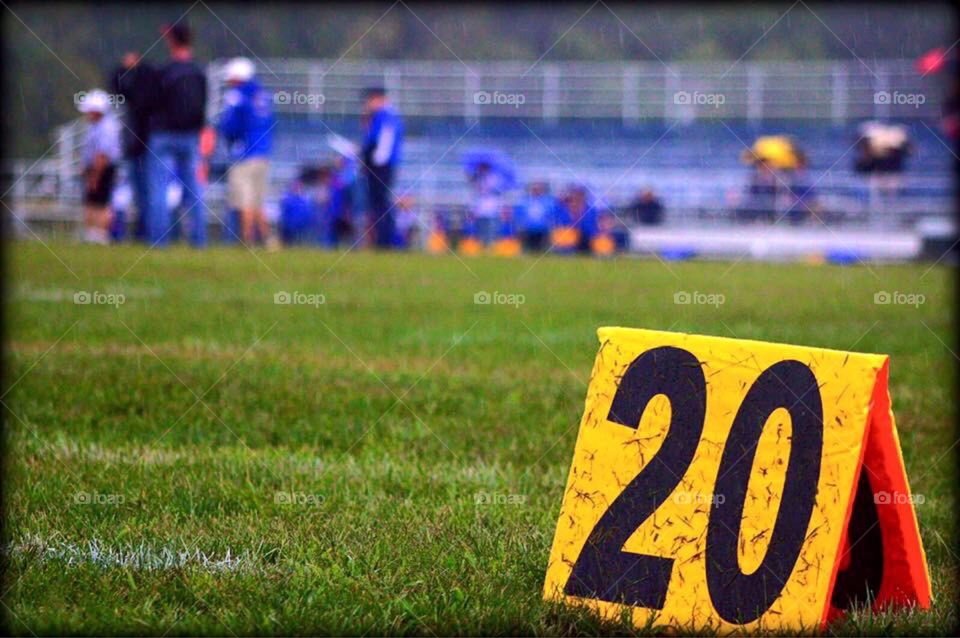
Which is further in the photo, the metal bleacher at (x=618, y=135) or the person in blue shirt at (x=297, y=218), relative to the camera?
the metal bleacher at (x=618, y=135)

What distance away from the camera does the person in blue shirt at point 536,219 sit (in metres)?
23.4

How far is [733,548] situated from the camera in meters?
3.38

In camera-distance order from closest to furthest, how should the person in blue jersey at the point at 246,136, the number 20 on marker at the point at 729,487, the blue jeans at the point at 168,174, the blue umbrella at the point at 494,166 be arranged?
the number 20 on marker at the point at 729,487 < the blue jeans at the point at 168,174 < the person in blue jersey at the point at 246,136 < the blue umbrella at the point at 494,166

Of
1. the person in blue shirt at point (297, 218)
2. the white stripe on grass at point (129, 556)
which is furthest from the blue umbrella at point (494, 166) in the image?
the white stripe on grass at point (129, 556)

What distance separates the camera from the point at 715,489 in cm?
343

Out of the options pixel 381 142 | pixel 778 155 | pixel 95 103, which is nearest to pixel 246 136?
pixel 381 142

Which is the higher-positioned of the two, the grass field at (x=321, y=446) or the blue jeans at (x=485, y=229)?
the blue jeans at (x=485, y=229)

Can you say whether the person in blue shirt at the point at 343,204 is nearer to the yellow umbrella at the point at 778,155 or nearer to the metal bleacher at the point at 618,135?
the metal bleacher at the point at 618,135

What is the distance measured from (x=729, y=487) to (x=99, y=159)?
1633 cm

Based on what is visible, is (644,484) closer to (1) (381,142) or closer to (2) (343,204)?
(1) (381,142)

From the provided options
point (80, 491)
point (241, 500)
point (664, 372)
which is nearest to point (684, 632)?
point (664, 372)

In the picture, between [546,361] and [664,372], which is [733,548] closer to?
[664,372]

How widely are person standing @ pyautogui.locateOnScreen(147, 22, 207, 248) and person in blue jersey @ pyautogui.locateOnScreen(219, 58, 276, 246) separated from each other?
1.06 metres

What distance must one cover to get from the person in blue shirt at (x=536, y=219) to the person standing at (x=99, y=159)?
282 inches
